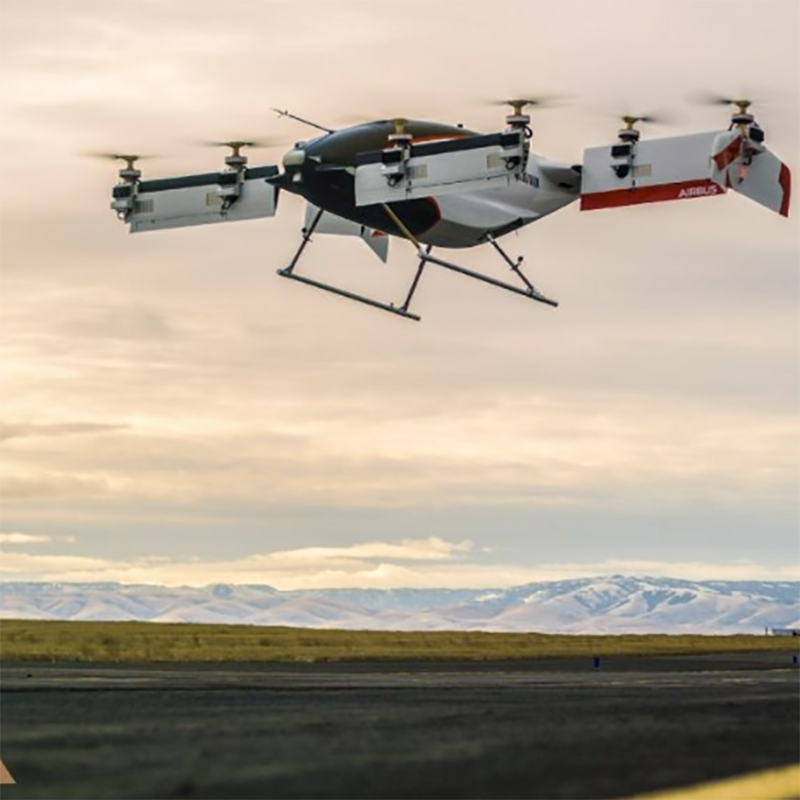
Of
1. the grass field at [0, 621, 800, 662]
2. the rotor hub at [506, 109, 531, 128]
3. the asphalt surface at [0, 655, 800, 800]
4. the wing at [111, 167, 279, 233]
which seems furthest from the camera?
the grass field at [0, 621, 800, 662]

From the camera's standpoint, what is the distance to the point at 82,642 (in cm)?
7938

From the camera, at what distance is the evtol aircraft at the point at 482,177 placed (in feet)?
157

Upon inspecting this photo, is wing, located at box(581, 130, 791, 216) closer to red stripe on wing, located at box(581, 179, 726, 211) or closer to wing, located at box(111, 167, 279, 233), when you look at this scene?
red stripe on wing, located at box(581, 179, 726, 211)

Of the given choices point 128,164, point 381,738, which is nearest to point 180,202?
point 128,164

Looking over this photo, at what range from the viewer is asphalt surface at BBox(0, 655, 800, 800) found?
17219 mm

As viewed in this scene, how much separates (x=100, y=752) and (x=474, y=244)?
120ft

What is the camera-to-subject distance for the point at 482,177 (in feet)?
157

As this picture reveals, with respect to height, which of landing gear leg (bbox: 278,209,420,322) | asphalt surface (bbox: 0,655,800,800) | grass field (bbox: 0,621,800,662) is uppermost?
landing gear leg (bbox: 278,209,420,322)

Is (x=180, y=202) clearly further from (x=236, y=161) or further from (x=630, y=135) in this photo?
(x=630, y=135)

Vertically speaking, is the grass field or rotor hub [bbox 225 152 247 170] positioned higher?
rotor hub [bbox 225 152 247 170]

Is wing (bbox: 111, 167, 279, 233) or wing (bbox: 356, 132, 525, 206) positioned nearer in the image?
wing (bbox: 356, 132, 525, 206)

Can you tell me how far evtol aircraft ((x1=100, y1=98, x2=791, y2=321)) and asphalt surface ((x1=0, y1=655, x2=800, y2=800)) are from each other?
15.5 m

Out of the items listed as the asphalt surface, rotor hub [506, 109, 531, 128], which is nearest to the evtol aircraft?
rotor hub [506, 109, 531, 128]

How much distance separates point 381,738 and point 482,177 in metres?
28.0
